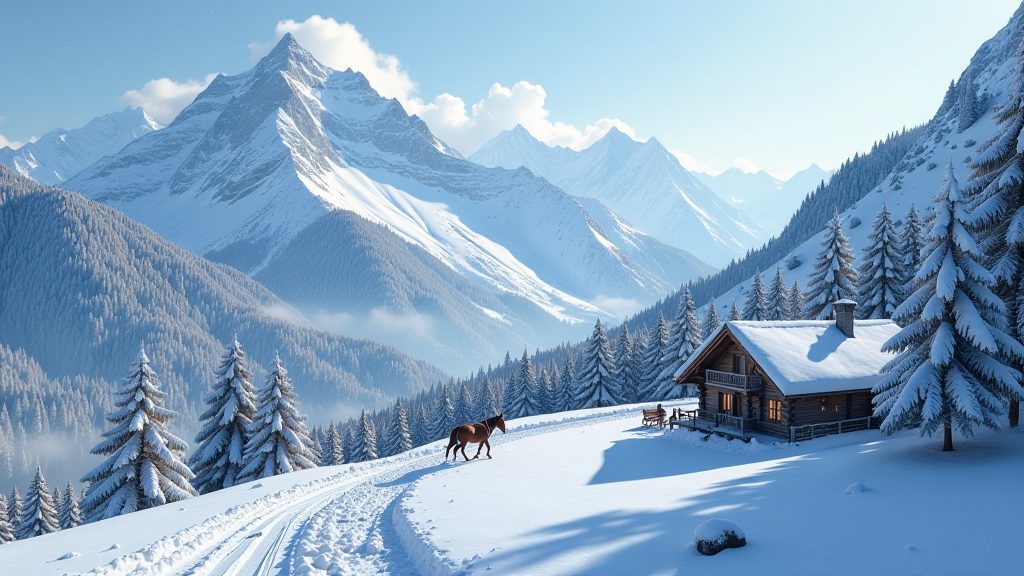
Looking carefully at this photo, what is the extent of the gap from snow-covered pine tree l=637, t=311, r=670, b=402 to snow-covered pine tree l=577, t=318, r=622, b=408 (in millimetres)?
4377

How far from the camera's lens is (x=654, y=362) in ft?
199

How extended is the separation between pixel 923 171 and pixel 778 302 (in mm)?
86638

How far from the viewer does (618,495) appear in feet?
51.1

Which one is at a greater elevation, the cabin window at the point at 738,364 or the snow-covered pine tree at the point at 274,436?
the cabin window at the point at 738,364

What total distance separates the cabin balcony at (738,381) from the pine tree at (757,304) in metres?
28.2

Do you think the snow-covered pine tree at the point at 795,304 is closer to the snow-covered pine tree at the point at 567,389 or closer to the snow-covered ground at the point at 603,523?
the snow-covered pine tree at the point at 567,389

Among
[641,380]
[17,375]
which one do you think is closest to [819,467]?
[641,380]

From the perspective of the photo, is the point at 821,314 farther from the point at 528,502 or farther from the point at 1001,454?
the point at 528,502

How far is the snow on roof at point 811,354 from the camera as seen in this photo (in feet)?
91.0

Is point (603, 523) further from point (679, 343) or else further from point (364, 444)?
point (364, 444)

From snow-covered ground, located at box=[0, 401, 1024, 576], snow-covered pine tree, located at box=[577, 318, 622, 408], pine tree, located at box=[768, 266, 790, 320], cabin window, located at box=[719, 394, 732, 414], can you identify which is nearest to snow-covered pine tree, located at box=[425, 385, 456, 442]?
snow-covered pine tree, located at box=[577, 318, 622, 408]

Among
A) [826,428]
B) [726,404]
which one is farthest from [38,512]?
[826,428]

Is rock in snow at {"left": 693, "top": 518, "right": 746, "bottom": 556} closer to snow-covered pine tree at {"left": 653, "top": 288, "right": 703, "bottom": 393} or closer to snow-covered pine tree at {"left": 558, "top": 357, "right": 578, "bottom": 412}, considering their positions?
snow-covered pine tree at {"left": 653, "top": 288, "right": 703, "bottom": 393}

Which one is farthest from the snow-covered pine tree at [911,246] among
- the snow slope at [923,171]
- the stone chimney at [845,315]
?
the snow slope at [923,171]
